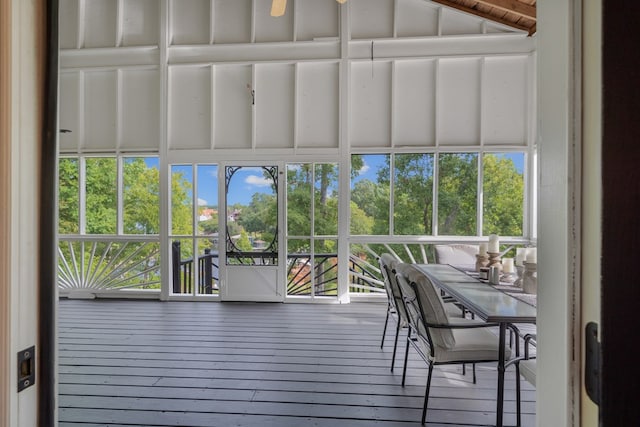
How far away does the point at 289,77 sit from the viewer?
5.36 m

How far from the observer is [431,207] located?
17.7 ft

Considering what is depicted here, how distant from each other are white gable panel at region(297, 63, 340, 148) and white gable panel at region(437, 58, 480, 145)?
5.34ft

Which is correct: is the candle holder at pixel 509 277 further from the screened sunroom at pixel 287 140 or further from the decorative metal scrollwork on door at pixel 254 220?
the decorative metal scrollwork on door at pixel 254 220

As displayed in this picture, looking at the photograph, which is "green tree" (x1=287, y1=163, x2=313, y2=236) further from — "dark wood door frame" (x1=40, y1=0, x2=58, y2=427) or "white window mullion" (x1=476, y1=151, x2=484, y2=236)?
"dark wood door frame" (x1=40, y1=0, x2=58, y2=427)

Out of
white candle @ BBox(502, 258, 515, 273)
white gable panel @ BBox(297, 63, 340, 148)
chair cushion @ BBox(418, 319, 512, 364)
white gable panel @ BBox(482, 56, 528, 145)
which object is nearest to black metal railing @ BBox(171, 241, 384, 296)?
white gable panel @ BBox(297, 63, 340, 148)

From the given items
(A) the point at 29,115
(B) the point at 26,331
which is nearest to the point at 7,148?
(A) the point at 29,115

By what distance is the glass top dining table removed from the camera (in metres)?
1.92

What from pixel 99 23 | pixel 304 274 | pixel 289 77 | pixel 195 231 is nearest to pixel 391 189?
pixel 304 274

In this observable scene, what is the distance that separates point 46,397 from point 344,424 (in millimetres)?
1907

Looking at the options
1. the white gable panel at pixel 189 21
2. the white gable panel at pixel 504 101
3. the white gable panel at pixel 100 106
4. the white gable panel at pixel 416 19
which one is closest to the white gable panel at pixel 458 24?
the white gable panel at pixel 416 19

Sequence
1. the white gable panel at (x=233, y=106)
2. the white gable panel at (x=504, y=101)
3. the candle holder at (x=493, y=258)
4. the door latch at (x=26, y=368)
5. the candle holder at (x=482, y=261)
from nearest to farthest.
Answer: the door latch at (x=26, y=368) < the candle holder at (x=493, y=258) < the candle holder at (x=482, y=261) < the white gable panel at (x=504, y=101) < the white gable panel at (x=233, y=106)

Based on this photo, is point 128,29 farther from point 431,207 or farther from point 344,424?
point 344,424

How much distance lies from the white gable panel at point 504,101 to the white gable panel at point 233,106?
3662 mm
